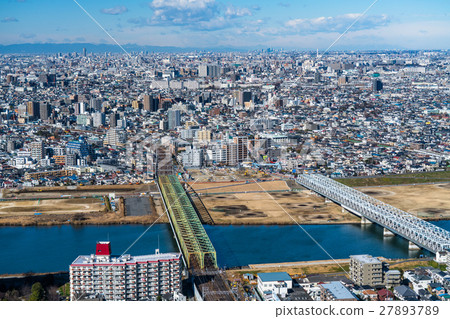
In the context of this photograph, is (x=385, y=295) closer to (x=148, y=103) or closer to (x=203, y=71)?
(x=148, y=103)

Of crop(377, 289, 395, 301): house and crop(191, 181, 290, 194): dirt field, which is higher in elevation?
crop(377, 289, 395, 301): house

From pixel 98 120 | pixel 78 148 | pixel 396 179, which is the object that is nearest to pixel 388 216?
pixel 396 179

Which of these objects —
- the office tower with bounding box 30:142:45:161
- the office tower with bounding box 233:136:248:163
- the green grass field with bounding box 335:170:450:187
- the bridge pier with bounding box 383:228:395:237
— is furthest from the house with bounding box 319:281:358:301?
the office tower with bounding box 30:142:45:161

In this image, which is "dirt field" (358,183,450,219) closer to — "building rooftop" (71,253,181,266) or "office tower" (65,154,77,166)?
"building rooftop" (71,253,181,266)

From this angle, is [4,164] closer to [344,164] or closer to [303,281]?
[344,164]

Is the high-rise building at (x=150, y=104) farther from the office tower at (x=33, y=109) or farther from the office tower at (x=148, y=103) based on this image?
the office tower at (x=33, y=109)

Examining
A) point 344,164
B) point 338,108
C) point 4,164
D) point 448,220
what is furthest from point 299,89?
point 448,220

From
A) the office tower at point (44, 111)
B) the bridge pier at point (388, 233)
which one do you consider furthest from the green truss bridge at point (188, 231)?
the office tower at point (44, 111)
